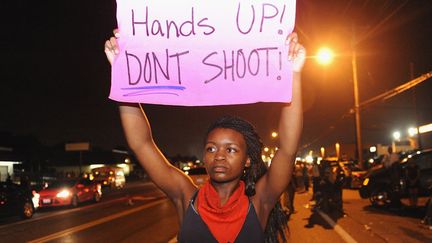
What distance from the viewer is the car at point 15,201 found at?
17562mm

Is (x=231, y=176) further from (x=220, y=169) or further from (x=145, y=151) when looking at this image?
(x=145, y=151)

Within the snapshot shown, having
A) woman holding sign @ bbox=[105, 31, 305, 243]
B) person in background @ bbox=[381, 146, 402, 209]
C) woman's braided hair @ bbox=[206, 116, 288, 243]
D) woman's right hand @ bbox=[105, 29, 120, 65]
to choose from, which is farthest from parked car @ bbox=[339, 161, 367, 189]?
woman's right hand @ bbox=[105, 29, 120, 65]

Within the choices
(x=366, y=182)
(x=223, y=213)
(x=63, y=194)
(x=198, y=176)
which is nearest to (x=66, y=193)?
(x=63, y=194)

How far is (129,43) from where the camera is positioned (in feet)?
9.23

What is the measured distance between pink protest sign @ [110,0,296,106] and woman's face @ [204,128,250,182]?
0.58 feet

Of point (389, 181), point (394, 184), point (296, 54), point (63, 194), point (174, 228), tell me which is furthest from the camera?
point (63, 194)

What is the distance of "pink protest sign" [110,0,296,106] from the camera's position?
9.05 ft

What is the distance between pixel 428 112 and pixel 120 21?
155 ft

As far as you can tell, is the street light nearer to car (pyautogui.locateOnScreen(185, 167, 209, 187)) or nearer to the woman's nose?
car (pyautogui.locateOnScreen(185, 167, 209, 187))

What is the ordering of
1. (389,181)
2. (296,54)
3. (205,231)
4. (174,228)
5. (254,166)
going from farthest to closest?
(389,181)
(174,228)
(254,166)
(296,54)
(205,231)

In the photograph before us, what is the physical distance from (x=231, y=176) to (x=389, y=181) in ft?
49.3

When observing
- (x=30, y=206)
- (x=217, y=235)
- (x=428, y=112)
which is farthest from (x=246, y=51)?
(x=428, y=112)

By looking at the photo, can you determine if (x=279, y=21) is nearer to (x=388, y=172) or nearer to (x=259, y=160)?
(x=259, y=160)

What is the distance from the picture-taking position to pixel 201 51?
281 centimetres
